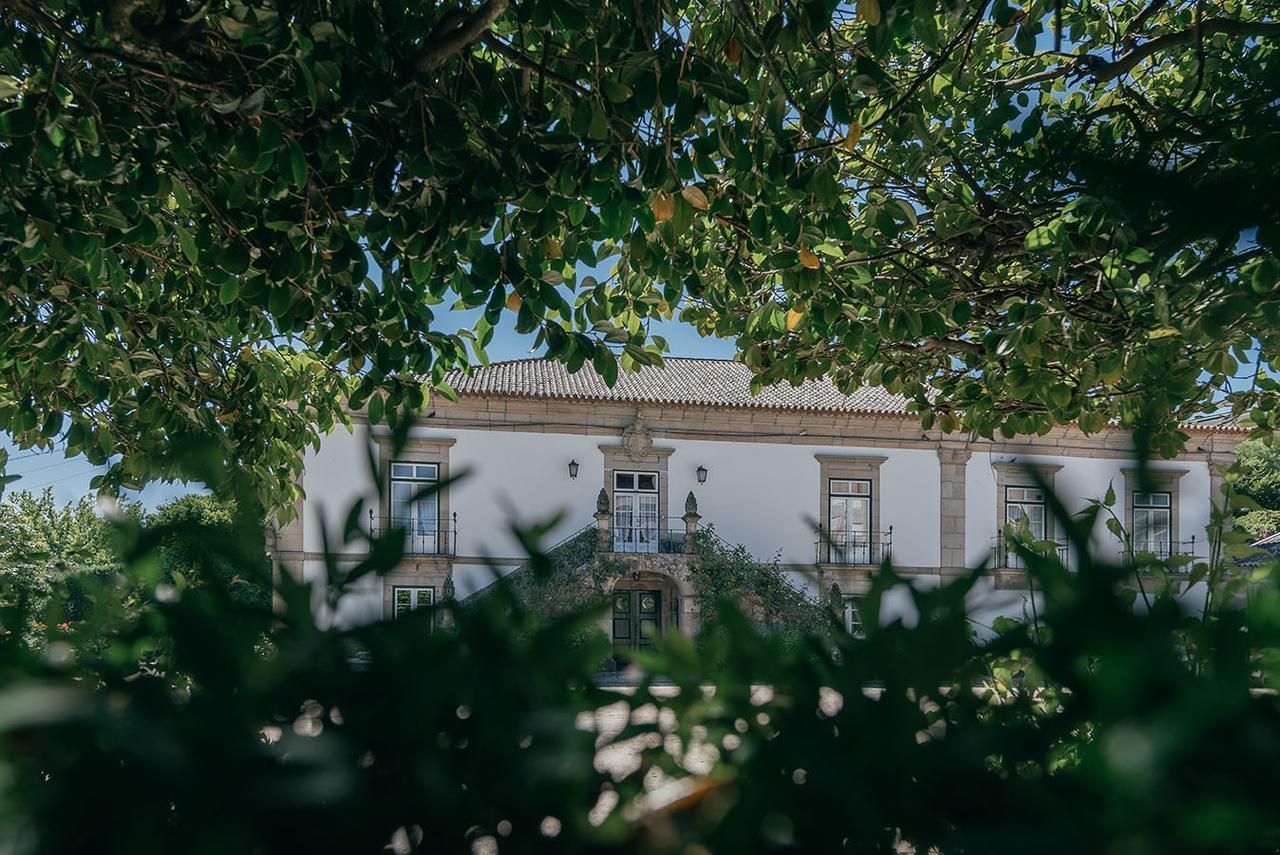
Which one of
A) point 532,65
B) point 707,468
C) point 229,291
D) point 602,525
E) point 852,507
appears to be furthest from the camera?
point 852,507

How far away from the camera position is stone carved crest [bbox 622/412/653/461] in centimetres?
2114

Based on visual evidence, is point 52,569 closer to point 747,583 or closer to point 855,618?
point 855,618

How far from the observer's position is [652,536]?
20938 mm

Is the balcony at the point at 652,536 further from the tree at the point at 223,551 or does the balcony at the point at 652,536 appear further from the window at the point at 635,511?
the tree at the point at 223,551

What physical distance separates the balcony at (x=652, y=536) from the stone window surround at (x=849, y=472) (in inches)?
133

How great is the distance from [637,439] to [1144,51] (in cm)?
1704

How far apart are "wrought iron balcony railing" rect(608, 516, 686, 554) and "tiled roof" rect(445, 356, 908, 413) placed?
2.72 m

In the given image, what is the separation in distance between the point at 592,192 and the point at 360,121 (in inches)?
31.4

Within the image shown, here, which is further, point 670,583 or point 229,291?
point 670,583

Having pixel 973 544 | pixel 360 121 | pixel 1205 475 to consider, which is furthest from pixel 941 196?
pixel 1205 475

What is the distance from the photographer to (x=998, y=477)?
22.7m

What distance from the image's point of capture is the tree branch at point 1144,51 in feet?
13.8

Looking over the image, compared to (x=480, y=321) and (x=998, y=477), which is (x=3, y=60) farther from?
(x=998, y=477)

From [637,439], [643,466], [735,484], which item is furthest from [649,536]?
[735,484]
